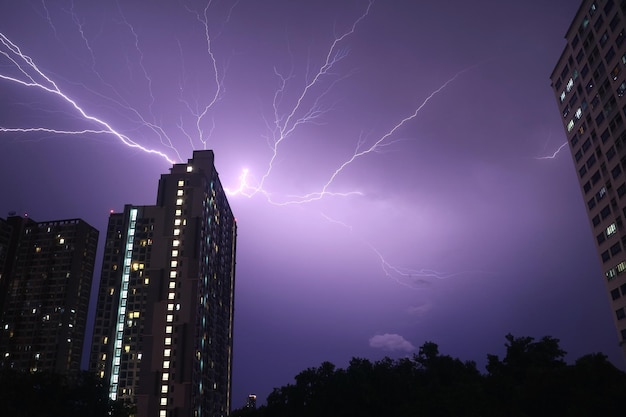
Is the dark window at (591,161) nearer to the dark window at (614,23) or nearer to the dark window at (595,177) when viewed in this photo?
the dark window at (595,177)

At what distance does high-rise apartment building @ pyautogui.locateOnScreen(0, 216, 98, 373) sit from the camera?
123 metres

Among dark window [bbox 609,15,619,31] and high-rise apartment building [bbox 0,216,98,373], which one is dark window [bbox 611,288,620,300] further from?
high-rise apartment building [bbox 0,216,98,373]

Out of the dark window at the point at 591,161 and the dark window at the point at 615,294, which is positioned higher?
the dark window at the point at 591,161

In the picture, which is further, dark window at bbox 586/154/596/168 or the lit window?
dark window at bbox 586/154/596/168

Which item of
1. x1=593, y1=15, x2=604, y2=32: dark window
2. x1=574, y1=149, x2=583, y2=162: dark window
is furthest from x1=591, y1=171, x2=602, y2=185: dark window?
x1=593, y1=15, x2=604, y2=32: dark window

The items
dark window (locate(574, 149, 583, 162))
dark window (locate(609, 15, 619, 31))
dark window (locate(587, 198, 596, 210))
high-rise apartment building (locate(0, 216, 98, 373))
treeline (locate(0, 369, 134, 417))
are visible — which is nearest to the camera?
treeline (locate(0, 369, 134, 417))

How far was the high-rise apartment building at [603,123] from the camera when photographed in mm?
56719

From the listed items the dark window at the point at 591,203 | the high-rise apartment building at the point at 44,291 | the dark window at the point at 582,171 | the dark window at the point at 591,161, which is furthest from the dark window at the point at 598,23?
the high-rise apartment building at the point at 44,291

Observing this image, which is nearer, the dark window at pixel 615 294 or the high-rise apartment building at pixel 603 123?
the high-rise apartment building at pixel 603 123

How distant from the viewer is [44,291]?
428ft

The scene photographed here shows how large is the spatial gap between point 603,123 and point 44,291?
132345 millimetres

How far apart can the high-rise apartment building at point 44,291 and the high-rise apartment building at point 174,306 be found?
20.9 metres

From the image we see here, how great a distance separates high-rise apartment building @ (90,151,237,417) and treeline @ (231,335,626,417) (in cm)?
1814

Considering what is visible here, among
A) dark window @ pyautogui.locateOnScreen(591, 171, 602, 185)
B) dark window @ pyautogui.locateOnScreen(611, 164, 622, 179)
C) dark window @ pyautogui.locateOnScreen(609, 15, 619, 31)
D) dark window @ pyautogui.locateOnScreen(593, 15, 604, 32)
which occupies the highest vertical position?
dark window @ pyautogui.locateOnScreen(593, 15, 604, 32)
